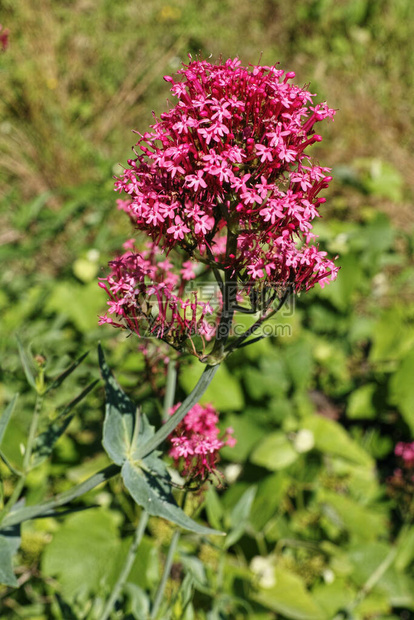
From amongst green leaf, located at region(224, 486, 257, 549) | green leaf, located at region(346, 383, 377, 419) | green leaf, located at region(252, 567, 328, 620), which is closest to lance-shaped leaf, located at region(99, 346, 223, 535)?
green leaf, located at region(224, 486, 257, 549)

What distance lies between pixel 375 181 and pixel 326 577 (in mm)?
3379

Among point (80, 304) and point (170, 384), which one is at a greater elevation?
point (80, 304)

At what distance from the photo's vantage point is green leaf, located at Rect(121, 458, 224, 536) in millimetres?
1377

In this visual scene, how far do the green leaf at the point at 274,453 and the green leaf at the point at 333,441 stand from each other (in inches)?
8.3

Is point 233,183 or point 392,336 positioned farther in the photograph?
point 392,336

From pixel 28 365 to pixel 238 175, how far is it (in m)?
0.91

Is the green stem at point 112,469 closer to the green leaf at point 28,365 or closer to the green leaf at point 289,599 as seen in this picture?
the green leaf at point 28,365

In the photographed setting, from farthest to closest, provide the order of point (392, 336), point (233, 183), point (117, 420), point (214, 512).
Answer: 1. point (392, 336)
2. point (214, 512)
3. point (117, 420)
4. point (233, 183)

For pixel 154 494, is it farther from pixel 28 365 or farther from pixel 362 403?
pixel 362 403

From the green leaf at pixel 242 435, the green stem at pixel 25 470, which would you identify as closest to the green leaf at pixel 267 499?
the green leaf at pixel 242 435

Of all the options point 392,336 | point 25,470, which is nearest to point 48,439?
point 25,470

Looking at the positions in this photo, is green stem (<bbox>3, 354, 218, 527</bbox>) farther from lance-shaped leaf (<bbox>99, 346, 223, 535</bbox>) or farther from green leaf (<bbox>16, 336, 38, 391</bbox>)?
green leaf (<bbox>16, 336, 38, 391</bbox>)

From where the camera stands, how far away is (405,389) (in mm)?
3236

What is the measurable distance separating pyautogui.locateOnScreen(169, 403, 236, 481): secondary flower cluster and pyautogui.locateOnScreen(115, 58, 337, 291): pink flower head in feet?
1.83
